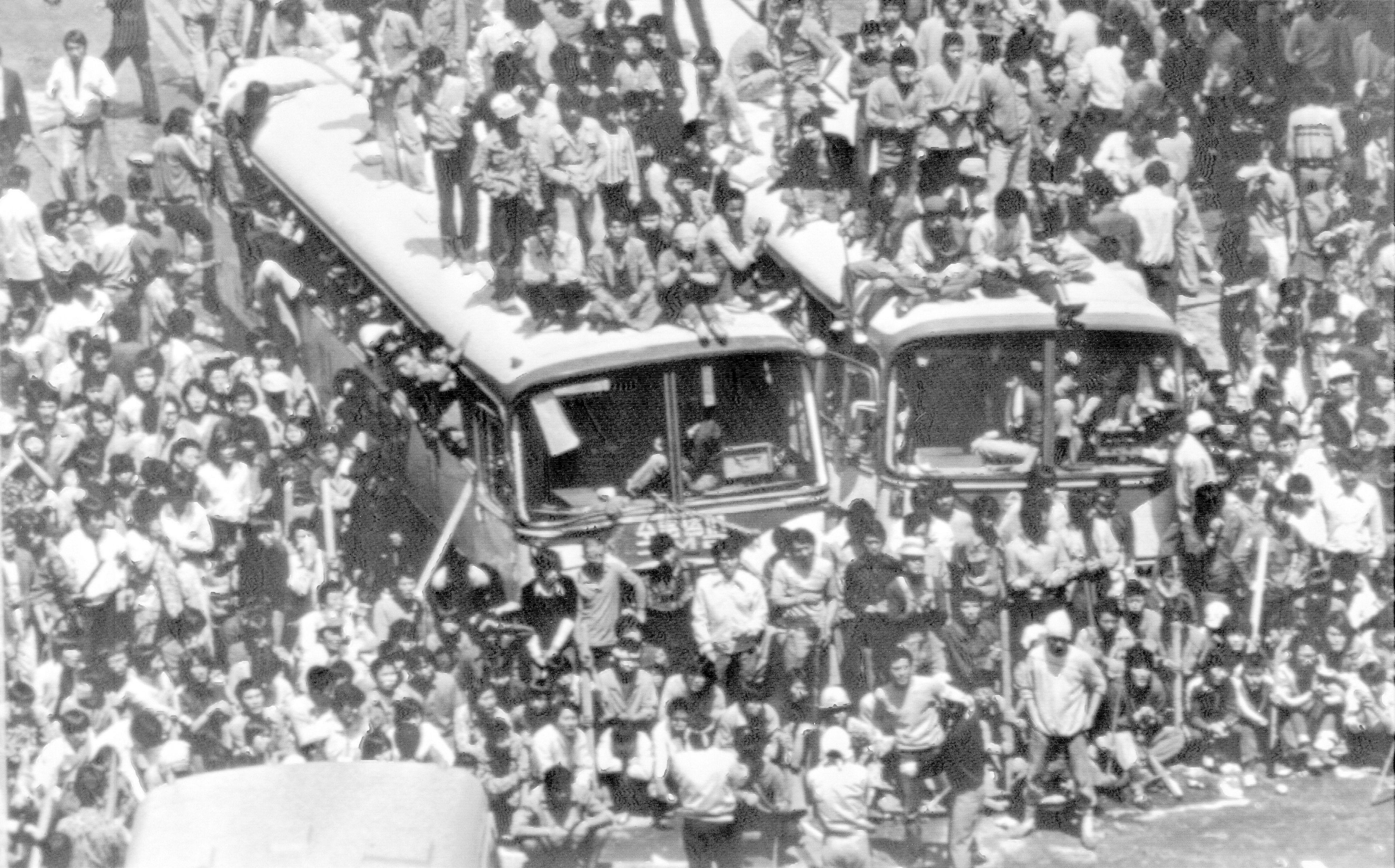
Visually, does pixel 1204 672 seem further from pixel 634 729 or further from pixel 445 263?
pixel 445 263

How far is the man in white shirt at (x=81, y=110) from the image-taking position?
9883 millimetres

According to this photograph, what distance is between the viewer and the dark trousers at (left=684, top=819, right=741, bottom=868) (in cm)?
895

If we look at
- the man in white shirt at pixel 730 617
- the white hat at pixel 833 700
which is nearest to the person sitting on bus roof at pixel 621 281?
the man in white shirt at pixel 730 617

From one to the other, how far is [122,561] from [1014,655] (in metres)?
4.88

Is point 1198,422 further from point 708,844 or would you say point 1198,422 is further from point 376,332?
point 376,332

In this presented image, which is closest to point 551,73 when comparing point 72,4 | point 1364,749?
point 72,4

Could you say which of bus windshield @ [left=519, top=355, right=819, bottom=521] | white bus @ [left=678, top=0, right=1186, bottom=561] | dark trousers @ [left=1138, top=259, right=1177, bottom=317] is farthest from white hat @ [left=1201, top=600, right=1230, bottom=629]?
bus windshield @ [left=519, top=355, right=819, bottom=521]

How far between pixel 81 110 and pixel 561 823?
15.6ft

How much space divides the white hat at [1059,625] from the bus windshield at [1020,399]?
2.73 ft

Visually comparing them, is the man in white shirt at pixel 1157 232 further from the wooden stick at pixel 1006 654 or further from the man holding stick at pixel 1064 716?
the man holding stick at pixel 1064 716

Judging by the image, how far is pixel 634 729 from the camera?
934 centimetres

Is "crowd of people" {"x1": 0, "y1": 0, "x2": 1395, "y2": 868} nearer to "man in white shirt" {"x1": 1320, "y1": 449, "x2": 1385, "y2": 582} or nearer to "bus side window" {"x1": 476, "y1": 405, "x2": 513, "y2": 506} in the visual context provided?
"man in white shirt" {"x1": 1320, "y1": 449, "x2": 1385, "y2": 582}

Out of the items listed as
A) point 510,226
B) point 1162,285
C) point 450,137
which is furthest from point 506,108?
point 1162,285

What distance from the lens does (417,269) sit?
9617mm
